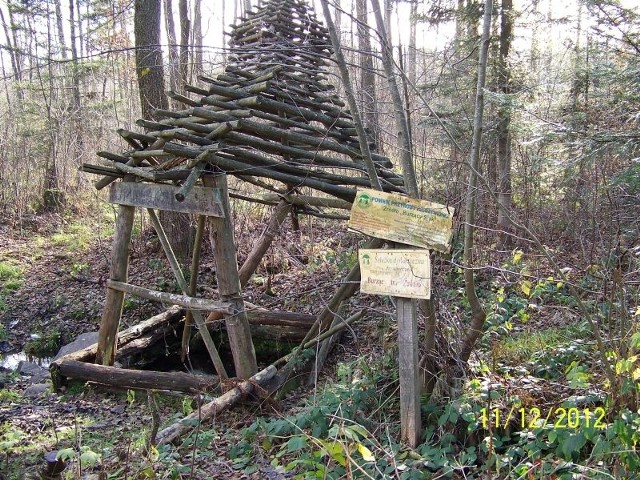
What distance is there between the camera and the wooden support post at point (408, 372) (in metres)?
Answer: 3.59

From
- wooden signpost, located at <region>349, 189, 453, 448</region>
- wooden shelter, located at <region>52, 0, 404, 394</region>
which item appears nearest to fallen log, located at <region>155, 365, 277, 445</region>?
wooden shelter, located at <region>52, 0, 404, 394</region>

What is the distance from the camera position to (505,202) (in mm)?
Result: 8523

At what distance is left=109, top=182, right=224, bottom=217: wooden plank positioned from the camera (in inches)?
205

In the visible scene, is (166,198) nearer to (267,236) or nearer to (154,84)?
(267,236)

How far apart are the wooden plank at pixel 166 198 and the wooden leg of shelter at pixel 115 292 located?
235 millimetres

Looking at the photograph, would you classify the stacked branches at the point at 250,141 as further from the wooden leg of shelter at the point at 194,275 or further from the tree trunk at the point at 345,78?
the tree trunk at the point at 345,78

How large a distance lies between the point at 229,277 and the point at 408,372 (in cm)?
232

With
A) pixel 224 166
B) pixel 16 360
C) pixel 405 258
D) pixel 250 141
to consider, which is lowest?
pixel 16 360

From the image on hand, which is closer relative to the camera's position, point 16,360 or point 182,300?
point 182,300

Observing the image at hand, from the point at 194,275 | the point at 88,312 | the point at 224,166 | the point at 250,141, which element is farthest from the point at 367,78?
the point at 88,312

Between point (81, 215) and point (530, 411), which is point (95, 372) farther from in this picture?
point (81, 215)

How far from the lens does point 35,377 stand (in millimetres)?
6664

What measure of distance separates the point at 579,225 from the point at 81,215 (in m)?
11.1

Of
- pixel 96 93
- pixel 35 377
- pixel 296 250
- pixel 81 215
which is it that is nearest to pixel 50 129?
pixel 81 215
